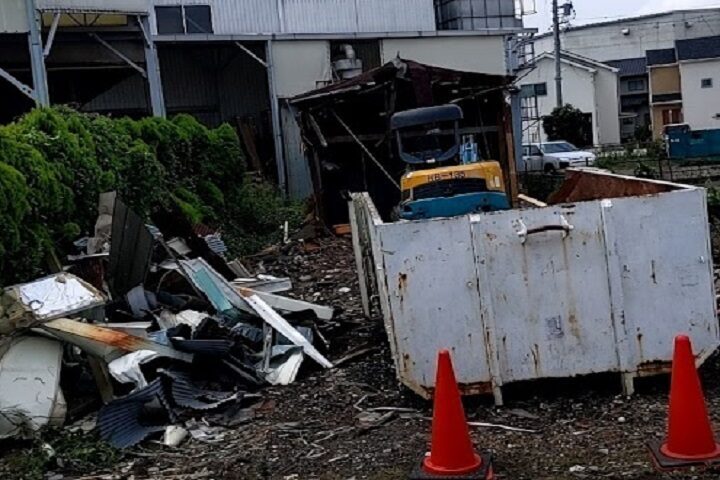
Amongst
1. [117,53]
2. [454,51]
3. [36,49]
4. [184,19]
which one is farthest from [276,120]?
[36,49]

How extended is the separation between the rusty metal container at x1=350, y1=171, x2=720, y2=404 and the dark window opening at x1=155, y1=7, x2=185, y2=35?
63.4ft

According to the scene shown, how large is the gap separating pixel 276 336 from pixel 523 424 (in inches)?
97.8

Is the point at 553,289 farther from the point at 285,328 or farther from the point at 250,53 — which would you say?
the point at 250,53

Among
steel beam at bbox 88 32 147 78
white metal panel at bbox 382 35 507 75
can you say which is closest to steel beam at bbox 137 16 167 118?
steel beam at bbox 88 32 147 78

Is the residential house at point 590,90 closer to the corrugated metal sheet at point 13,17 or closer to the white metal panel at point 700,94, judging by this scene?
the white metal panel at point 700,94

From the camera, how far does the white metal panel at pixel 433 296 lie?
5.36 meters

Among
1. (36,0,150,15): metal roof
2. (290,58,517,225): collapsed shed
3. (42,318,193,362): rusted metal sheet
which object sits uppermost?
(36,0,150,15): metal roof

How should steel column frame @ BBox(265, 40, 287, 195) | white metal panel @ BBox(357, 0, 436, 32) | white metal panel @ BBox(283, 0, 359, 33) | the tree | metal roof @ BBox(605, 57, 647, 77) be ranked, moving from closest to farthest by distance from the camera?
steel column frame @ BBox(265, 40, 287, 195) < white metal panel @ BBox(283, 0, 359, 33) < white metal panel @ BBox(357, 0, 436, 32) < the tree < metal roof @ BBox(605, 57, 647, 77)

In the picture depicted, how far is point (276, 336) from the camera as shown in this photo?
277 inches

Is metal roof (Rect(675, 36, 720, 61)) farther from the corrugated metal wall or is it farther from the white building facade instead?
the corrugated metal wall

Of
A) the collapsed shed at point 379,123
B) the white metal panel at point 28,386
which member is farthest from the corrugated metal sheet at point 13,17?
the white metal panel at point 28,386

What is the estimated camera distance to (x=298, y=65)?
72.4 ft

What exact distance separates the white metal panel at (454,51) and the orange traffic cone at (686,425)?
64.6ft

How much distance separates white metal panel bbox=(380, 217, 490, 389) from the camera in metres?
5.36
